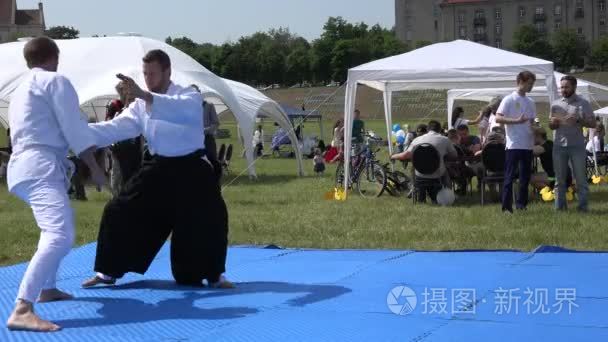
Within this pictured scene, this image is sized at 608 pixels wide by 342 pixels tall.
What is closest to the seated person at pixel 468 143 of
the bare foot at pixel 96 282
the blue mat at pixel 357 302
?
the blue mat at pixel 357 302

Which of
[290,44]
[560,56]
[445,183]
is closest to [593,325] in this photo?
[445,183]

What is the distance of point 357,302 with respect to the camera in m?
5.94

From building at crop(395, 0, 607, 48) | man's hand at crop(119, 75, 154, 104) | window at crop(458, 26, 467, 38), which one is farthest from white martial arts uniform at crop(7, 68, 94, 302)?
window at crop(458, 26, 467, 38)

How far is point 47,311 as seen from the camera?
5.84 m

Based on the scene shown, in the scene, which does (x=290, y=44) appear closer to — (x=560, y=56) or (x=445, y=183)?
(x=560, y=56)

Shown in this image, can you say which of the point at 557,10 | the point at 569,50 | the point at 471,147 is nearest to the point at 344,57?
the point at 569,50

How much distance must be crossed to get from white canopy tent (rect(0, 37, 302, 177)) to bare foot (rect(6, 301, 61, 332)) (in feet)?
45.6

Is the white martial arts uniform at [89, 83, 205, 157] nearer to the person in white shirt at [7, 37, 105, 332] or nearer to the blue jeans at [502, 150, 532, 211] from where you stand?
the person in white shirt at [7, 37, 105, 332]

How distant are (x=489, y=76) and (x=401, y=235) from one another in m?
4.56

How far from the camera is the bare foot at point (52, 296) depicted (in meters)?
6.15

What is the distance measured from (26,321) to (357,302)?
6.58 feet

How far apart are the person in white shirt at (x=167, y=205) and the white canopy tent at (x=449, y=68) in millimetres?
7484

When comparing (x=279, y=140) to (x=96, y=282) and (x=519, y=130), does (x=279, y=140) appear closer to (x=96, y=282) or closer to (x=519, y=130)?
(x=519, y=130)

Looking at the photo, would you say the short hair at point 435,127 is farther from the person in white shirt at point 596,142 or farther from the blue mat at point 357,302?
the blue mat at point 357,302
